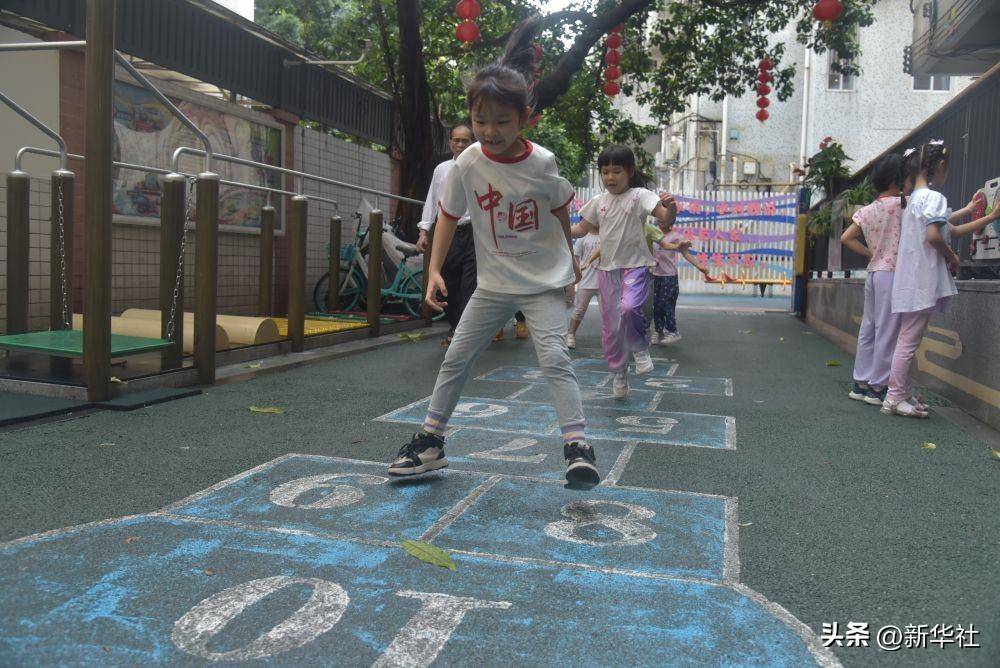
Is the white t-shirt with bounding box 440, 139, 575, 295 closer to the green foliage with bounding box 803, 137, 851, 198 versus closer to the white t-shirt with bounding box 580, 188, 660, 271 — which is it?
the white t-shirt with bounding box 580, 188, 660, 271

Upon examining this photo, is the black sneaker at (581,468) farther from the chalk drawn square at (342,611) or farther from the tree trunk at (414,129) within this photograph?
the tree trunk at (414,129)

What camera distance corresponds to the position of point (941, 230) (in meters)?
5.27

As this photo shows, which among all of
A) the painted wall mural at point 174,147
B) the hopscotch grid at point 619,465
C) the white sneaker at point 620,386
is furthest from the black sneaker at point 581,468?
the painted wall mural at point 174,147

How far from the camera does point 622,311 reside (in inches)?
241

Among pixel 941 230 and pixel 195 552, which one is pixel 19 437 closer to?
pixel 195 552

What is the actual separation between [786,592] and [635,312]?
3.74 m

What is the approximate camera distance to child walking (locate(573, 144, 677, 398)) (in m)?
6.03

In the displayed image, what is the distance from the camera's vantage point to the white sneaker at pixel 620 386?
6039 millimetres

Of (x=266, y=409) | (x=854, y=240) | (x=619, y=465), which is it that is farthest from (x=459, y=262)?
(x=619, y=465)

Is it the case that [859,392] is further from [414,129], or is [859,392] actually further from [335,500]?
[414,129]

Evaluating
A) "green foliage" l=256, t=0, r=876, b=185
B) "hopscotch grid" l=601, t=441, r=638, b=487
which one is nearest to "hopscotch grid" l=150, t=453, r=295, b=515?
"hopscotch grid" l=601, t=441, r=638, b=487

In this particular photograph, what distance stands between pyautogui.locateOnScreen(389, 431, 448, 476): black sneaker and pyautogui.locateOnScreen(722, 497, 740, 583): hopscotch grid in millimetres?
1210

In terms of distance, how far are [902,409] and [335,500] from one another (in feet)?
12.5

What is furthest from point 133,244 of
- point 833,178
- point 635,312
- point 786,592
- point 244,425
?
point 833,178
